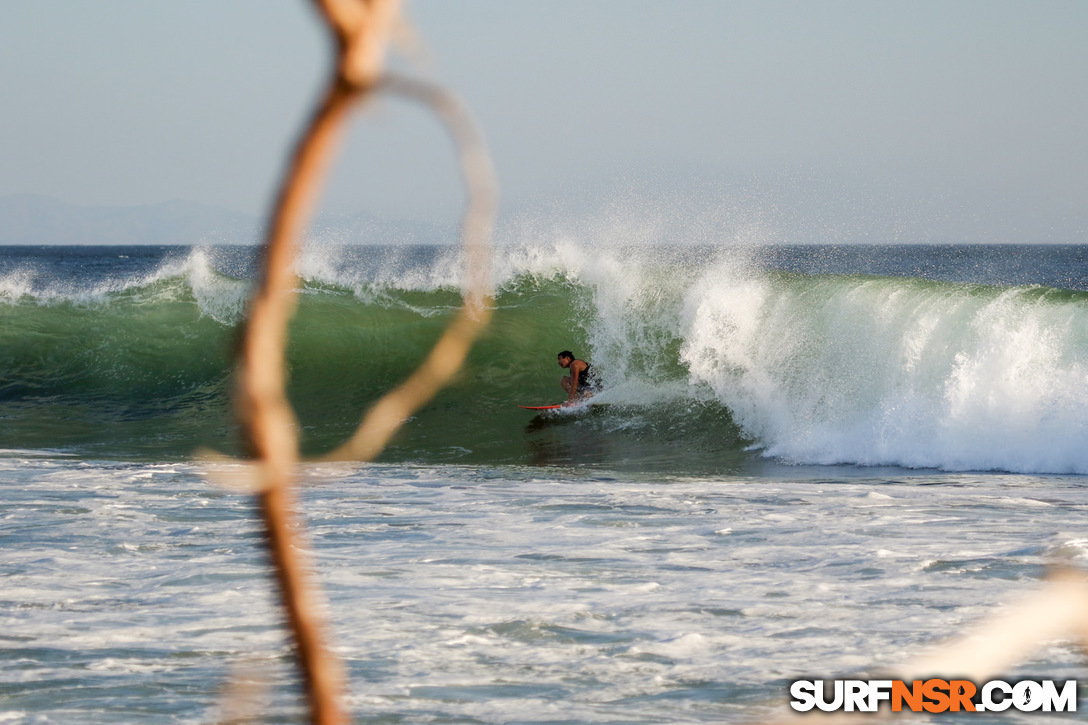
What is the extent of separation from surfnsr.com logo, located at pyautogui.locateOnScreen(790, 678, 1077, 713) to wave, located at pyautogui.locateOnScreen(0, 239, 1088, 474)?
21.1 ft

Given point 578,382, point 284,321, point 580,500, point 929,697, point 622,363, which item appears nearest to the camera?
point 284,321

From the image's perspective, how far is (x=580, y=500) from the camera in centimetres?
827

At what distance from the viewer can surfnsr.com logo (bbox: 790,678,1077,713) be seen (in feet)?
12.1

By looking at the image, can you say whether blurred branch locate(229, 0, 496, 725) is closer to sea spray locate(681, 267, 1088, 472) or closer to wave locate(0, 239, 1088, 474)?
wave locate(0, 239, 1088, 474)

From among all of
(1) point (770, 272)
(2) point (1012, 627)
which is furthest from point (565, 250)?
(2) point (1012, 627)

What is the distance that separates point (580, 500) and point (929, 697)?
4821mm

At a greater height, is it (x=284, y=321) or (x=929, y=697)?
(x=929, y=697)

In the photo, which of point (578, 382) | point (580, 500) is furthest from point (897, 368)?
point (580, 500)

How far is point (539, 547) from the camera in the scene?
21.2 feet

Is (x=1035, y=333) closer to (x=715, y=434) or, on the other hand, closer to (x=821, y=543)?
(x=715, y=434)

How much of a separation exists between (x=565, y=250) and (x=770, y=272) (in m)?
4.09

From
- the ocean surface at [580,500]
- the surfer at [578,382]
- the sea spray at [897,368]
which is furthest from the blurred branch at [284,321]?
the surfer at [578,382]

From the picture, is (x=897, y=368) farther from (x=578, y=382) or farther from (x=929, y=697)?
(x=929, y=697)

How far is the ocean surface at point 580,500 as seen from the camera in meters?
4.28
